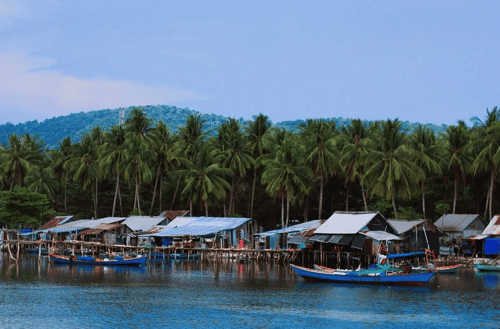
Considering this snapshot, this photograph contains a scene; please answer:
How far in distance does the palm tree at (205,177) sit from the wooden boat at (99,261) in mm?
21388

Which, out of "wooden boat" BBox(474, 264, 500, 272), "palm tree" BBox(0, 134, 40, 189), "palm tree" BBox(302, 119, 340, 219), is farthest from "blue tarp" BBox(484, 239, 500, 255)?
"palm tree" BBox(0, 134, 40, 189)

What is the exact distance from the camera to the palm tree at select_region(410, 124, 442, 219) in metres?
90.6

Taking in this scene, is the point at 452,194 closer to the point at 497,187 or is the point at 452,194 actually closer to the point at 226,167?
the point at 497,187

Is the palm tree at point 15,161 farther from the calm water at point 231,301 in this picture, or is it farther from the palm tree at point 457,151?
the palm tree at point 457,151

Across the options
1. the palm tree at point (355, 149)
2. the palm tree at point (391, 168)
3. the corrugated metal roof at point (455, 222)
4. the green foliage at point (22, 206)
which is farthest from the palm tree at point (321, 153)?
the green foliage at point (22, 206)

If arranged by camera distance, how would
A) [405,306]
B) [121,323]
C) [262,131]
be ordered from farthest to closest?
1. [262,131]
2. [405,306]
3. [121,323]

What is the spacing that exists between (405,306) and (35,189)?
77.6 meters

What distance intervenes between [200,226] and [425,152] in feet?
98.4

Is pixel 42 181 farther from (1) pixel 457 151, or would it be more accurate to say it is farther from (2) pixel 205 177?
(1) pixel 457 151

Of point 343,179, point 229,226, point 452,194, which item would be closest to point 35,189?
point 229,226

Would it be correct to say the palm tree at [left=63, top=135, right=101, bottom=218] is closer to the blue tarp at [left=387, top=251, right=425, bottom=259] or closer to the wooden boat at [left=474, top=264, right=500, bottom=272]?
the blue tarp at [left=387, top=251, right=425, bottom=259]

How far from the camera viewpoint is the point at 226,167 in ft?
333

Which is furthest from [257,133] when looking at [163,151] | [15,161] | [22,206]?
[15,161]

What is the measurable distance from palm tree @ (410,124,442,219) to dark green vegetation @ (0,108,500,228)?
0.14 meters
